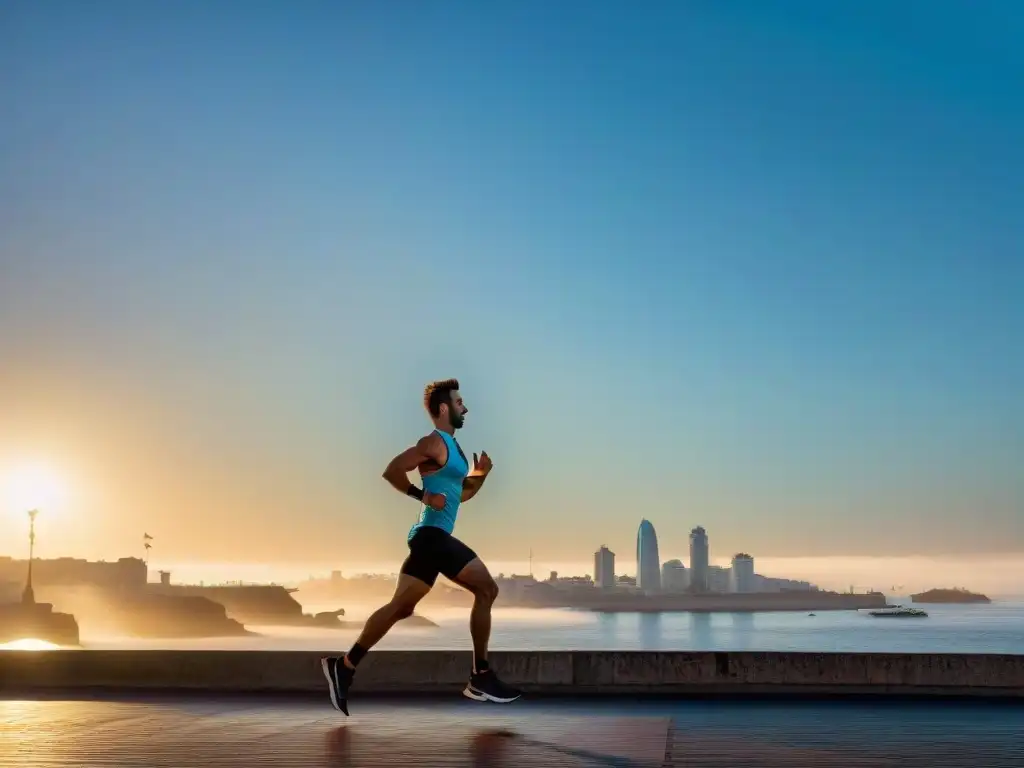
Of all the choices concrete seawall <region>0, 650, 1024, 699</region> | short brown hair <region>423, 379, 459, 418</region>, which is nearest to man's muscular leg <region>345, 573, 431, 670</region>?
short brown hair <region>423, 379, 459, 418</region>

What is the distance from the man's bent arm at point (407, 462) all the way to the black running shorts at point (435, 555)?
0.36 meters

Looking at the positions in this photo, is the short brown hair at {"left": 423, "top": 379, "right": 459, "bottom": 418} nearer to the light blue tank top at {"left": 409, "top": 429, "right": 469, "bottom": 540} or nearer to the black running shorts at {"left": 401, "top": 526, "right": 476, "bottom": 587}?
the light blue tank top at {"left": 409, "top": 429, "right": 469, "bottom": 540}

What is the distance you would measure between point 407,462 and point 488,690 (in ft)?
5.87

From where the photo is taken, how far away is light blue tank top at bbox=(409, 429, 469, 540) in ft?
27.1

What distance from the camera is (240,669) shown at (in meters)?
10.6

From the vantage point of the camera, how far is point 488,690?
8445 mm

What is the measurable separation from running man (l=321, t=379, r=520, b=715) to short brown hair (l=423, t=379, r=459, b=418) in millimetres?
216

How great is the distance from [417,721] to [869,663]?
4072 mm

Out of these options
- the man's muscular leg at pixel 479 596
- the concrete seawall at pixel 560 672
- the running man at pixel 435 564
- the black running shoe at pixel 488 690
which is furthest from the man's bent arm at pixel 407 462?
the concrete seawall at pixel 560 672

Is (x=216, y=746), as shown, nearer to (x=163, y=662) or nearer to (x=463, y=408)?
(x=463, y=408)

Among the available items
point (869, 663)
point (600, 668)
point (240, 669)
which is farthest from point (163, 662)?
point (869, 663)

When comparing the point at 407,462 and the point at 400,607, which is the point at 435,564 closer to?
the point at 400,607

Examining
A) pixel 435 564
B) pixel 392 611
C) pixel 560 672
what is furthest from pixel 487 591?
pixel 560 672

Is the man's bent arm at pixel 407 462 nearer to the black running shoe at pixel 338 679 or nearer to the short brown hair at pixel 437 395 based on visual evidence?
the short brown hair at pixel 437 395
